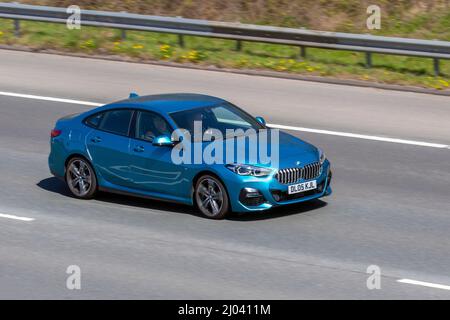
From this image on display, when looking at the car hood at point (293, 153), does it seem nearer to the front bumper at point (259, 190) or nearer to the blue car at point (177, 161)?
the blue car at point (177, 161)

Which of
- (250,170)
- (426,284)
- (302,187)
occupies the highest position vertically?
(250,170)

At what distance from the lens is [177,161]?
14.0 m

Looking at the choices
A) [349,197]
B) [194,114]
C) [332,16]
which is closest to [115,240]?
[194,114]

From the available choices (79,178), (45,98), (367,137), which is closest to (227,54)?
(45,98)

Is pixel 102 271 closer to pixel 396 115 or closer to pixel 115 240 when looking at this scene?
pixel 115 240

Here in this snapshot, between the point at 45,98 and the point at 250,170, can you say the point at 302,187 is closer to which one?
the point at 250,170

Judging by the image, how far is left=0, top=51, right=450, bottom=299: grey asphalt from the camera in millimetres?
11430

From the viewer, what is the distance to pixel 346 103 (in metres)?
20.2

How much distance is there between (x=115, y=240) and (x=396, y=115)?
793 centimetres

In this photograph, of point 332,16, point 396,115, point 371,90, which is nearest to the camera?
point 396,115

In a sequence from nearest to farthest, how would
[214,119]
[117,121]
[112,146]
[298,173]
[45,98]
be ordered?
[298,173] < [214,119] < [112,146] < [117,121] < [45,98]

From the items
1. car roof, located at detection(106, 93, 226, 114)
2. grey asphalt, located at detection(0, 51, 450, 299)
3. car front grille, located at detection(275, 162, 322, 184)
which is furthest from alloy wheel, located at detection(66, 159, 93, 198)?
car front grille, located at detection(275, 162, 322, 184)

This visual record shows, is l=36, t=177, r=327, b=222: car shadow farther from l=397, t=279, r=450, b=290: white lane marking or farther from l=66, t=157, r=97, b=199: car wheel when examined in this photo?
l=397, t=279, r=450, b=290: white lane marking

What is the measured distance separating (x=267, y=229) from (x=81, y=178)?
10.3ft
